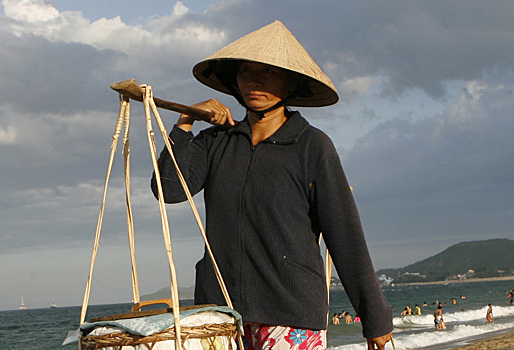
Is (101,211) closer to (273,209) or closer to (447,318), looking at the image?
(273,209)

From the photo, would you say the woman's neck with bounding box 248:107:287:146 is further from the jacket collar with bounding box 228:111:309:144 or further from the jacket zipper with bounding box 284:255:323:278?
the jacket zipper with bounding box 284:255:323:278

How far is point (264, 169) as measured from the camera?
164 cm

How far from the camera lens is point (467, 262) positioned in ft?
522

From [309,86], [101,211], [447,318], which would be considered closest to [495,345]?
[309,86]

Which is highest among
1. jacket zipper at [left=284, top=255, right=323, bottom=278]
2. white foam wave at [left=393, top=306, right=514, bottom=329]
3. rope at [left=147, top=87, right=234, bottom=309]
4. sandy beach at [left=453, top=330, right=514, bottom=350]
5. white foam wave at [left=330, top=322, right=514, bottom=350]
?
rope at [left=147, top=87, right=234, bottom=309]

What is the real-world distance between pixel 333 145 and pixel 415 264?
602ft

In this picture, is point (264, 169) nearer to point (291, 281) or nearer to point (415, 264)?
point (291, 281)

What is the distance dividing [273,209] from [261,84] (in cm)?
44

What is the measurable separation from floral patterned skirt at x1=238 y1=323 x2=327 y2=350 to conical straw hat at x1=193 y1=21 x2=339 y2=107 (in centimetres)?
78

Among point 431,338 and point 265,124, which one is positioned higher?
point 265,124

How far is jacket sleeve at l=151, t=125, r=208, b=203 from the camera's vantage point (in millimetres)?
1664

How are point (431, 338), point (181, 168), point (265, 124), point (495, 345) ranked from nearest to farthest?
point (181, 168)
point (265, 124)
point (495, 345)
point (431, 338)

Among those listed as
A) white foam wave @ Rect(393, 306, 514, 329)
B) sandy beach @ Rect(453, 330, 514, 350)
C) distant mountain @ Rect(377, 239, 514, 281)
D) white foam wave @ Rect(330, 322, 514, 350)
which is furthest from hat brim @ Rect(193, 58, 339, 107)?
distant mountain @ Rect(377, 239, 514, 281)

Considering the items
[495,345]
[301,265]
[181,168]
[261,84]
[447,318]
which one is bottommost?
[447,318]
